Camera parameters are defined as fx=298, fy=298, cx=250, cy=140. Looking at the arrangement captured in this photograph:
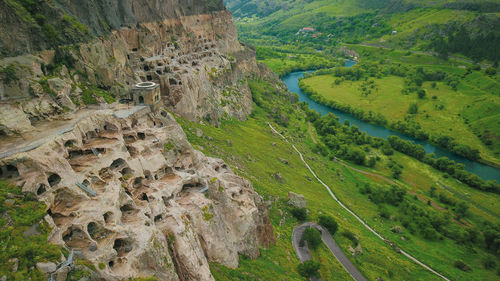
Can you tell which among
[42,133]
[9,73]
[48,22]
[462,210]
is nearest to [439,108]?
[462,210]

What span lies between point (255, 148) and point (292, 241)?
1429 inches

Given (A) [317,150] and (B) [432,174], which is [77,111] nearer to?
(A) [317,150]

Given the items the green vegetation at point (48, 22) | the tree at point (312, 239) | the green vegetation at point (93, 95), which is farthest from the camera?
the tree at point (312, 239)

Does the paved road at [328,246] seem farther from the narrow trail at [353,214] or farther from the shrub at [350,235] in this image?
the narrow trail at [353,214]

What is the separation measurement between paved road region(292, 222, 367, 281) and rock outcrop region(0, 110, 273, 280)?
27.8 ft

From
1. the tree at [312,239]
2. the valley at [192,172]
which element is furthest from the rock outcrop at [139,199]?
the tree at [312,239]

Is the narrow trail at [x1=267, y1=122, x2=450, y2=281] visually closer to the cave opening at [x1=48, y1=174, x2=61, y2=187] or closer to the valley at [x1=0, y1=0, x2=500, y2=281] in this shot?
the valley at [x1=0, y1=0, x2=500, y2=281]

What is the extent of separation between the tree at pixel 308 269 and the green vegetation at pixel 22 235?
37512 mm

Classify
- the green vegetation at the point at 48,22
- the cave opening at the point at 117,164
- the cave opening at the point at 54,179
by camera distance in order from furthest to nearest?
the green vegetation at the point at 48,22
the cave opening at the point at 117,164
the cave opening at the point at 54,179

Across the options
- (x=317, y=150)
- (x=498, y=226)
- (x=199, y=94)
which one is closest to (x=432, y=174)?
(x=498, y=226)

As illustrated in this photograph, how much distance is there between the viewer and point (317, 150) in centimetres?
12194

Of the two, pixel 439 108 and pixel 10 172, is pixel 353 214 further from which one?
pixel 439 108

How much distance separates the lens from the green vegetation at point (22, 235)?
2045 centimetres

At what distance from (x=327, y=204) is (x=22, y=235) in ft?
235
